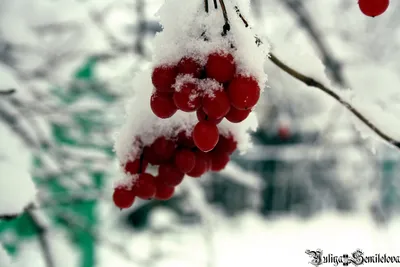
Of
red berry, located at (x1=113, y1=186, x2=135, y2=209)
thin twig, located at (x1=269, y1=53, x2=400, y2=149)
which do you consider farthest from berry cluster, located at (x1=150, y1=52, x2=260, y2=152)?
red berry, located at (x1=113, y1=186, x2=135, y2=209)

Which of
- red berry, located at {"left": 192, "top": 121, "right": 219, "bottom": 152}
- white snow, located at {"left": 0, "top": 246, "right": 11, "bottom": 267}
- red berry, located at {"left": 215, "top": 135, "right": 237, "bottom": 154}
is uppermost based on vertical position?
red berry, located at {"left": 215, "top": 135, "right": 237, "bottom": 154}

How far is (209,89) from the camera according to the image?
1.51 feet

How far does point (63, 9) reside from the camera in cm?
229

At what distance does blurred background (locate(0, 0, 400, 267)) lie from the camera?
172 centimetres

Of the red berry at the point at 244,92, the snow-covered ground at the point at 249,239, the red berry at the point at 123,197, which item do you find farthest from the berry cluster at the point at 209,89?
the snow-covered ground at the point at 249,239

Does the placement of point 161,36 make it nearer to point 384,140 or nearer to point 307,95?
point 384,140

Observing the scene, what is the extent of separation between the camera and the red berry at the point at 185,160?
0.61 meters

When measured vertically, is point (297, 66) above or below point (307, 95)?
below

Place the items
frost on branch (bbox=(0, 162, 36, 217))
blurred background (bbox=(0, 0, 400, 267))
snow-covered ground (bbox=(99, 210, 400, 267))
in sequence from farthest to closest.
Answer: snow-covered ground (bbox=(99, 210, 400, 267))
blurred background (bbox=(0, 0, 400, 267))
frost on branch (bbox=(0, 162, 36, 217))

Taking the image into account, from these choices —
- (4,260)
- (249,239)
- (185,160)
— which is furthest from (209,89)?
(249,239)

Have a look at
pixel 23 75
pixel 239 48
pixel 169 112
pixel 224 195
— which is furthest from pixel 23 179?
pixel 224 195

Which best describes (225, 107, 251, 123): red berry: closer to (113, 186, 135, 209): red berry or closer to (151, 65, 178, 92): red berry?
(151, 65, 178, 92): red berry

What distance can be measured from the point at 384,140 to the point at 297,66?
0.19 meters

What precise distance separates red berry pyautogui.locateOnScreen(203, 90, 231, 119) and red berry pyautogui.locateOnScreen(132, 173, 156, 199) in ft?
0.77
